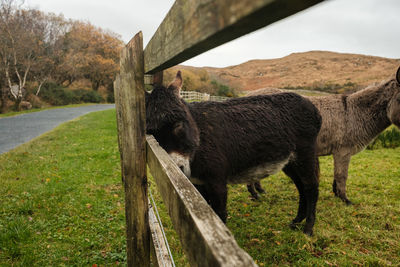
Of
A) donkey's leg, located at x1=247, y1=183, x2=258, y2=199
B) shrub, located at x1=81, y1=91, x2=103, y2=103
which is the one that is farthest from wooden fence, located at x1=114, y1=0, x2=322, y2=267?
shrub, located at x1=81, y1=91, x2=103, y2=103

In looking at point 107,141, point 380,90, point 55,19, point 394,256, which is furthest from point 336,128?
point 55,19

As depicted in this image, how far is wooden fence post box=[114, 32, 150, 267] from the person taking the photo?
6.04 ft

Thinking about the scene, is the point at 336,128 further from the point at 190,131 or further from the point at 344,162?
the point at 190,131

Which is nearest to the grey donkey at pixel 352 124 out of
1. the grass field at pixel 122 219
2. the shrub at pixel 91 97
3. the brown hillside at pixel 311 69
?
the grass field at pixel 122 219

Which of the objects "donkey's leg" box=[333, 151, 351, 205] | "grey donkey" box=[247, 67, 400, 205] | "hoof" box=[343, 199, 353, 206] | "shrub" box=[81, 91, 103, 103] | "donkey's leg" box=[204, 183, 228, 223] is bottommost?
"hoof" box=[343, 199, 353, 206]

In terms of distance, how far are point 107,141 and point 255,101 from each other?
8400mm

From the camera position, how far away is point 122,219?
14.0 feet

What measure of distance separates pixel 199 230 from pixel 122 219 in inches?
158

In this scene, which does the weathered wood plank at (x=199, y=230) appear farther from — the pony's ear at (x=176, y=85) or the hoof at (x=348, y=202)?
the hoof at (x=348, y=202)

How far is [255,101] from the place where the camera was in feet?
11.6

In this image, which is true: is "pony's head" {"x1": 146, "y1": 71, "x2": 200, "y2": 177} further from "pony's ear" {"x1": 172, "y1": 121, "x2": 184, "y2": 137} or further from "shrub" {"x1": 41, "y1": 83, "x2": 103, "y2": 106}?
"shrub" {"x1": 41, "y1": 83, "x2": 103, "y2": 106}

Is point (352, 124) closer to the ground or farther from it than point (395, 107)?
closer to the ground

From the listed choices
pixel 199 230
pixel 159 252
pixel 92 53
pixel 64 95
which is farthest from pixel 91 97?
pixel 199 230

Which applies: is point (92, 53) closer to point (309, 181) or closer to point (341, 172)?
point (341, 172)
